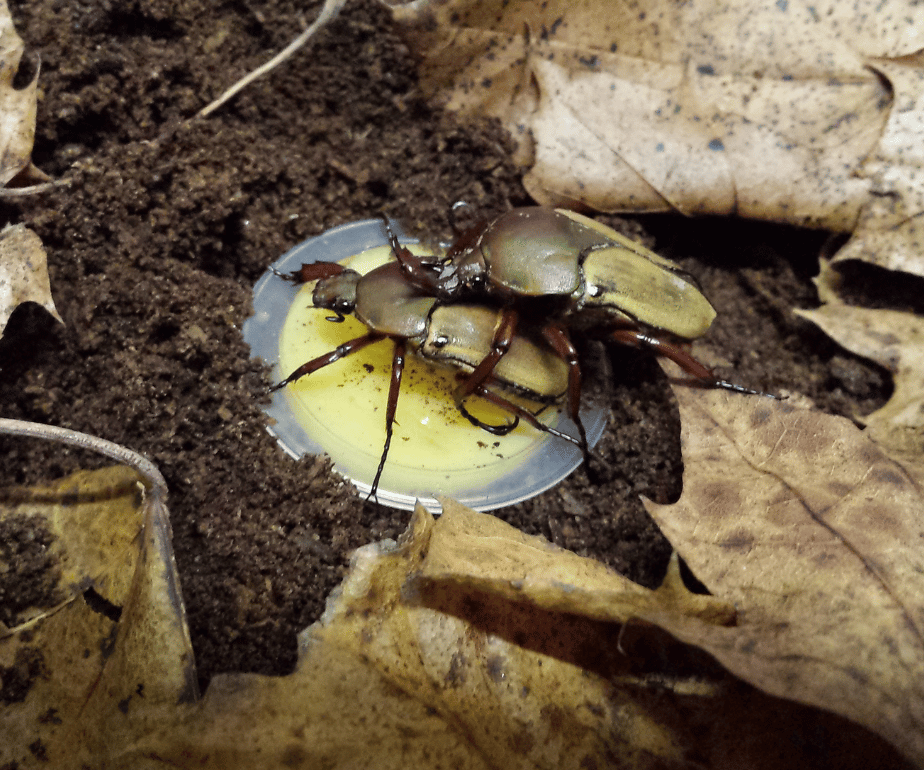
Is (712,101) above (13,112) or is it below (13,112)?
above

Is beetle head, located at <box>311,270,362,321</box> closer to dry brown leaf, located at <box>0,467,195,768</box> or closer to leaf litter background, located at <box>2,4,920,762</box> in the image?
leaf litter background, located at <box>2,4,920,762</box>

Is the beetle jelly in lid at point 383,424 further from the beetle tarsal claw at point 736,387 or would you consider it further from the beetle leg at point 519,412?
the beetle tarsal claw at point 736,387

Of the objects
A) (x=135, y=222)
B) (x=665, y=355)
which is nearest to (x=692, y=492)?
(x=665, y=355)

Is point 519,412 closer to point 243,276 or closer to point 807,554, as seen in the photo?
point 807,554

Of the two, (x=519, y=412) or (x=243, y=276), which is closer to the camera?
(x=519, y=412)

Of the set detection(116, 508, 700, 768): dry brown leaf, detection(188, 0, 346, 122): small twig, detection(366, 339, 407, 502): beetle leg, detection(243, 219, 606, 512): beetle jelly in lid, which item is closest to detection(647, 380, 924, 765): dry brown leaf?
detection(116, 508, 700, 768): dry brown leaf

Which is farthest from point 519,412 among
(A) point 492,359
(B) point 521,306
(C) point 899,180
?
(C) point 899,180
